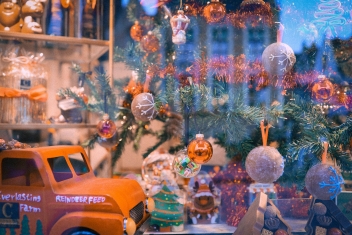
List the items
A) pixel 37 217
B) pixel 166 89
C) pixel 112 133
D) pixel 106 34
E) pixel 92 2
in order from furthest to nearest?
1. pixel 106 34
2. pixel 92 2
3. pixel 112 133
4. pixel 166 89
5. pixel 37 217

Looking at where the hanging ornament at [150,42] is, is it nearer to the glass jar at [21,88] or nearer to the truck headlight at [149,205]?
the glass jar at [21,88]

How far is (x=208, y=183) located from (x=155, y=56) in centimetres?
46

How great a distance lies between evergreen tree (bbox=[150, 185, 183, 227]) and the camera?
110 centimetres

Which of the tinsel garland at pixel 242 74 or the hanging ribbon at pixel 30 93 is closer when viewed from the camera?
the tinsel garland at pixel 242 74

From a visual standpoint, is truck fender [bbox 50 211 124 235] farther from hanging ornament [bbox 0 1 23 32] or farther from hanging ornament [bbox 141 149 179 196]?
hanging ornament [bbox 0 1 23 32]

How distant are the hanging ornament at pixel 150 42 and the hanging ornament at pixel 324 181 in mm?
621

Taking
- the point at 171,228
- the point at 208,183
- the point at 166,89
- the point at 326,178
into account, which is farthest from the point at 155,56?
the point at 326,178

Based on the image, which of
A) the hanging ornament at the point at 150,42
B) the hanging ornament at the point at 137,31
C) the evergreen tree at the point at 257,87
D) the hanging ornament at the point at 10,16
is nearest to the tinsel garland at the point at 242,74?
the evergreen tree at the point at 257,87

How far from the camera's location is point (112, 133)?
1162 mm

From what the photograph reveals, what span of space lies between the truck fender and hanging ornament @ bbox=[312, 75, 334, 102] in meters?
0.60

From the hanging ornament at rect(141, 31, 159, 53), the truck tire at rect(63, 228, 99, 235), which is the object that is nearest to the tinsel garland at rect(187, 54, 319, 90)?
the hanging ornament at rect(141, 31, 159, 53)

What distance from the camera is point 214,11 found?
1036mm

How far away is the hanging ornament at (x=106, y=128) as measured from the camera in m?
1.14

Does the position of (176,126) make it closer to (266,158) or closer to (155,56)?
(155,56)
